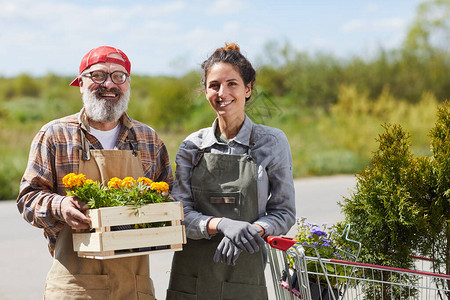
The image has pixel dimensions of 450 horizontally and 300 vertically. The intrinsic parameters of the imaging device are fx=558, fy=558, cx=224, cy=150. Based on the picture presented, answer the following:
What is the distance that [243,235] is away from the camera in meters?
2.63

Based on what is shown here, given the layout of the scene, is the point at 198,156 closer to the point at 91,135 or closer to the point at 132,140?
the point at 132,140

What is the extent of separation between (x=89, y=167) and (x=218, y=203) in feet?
2.21

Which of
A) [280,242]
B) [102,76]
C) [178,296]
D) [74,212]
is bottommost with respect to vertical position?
[178,296]

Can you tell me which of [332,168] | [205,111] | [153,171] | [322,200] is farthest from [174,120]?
[153,171]

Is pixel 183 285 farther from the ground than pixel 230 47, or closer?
closer

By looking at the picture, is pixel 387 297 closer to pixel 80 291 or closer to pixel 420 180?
pixel 420 180

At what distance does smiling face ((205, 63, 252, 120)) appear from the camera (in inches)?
115

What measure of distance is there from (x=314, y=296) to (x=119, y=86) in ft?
4.74

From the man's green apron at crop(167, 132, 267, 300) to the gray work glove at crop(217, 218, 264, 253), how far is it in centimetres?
18

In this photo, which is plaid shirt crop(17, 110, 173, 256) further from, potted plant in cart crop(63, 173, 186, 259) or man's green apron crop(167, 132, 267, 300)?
man's green apron crop(167, 132, 267, 300)

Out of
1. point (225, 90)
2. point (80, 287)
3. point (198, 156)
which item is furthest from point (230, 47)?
point (80, 287)

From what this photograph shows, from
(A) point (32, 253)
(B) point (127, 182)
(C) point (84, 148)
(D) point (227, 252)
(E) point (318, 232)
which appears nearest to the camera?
(B) point (127, 182)

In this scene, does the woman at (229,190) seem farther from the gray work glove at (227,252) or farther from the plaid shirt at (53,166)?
the plaid shirt at (53,166)

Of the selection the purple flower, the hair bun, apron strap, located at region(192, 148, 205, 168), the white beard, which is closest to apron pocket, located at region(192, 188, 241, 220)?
apron strap, located at region(192, 148, 205, 168)
